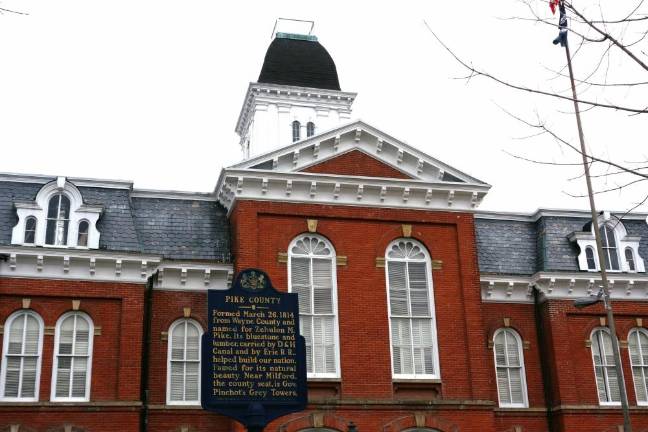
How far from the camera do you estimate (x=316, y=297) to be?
2475 cm

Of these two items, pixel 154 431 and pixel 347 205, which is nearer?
pixel 154 431

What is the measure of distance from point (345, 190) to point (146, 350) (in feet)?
24.5

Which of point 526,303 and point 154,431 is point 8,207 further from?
point 526,303

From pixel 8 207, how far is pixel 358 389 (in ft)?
37.3

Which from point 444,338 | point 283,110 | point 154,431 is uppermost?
point 283,110

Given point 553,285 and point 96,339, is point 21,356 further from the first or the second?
point 553,285

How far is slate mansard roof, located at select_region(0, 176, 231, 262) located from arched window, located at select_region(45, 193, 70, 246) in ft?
2.29

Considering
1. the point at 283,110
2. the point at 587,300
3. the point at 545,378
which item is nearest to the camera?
the point at 587,300

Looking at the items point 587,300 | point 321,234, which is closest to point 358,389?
point 321,234

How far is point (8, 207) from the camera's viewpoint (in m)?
24.8

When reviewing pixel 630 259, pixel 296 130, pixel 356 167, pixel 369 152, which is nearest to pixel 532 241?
pixel 630 259

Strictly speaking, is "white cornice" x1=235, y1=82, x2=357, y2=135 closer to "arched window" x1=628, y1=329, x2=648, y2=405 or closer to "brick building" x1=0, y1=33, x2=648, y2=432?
"brick building" x1=0, y1=33, x2=648, y2=432

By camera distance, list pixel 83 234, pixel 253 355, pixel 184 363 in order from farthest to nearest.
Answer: pixel 83 234, pixel 184 363, pixel 253 355

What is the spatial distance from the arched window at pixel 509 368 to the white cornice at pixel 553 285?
1200mm
